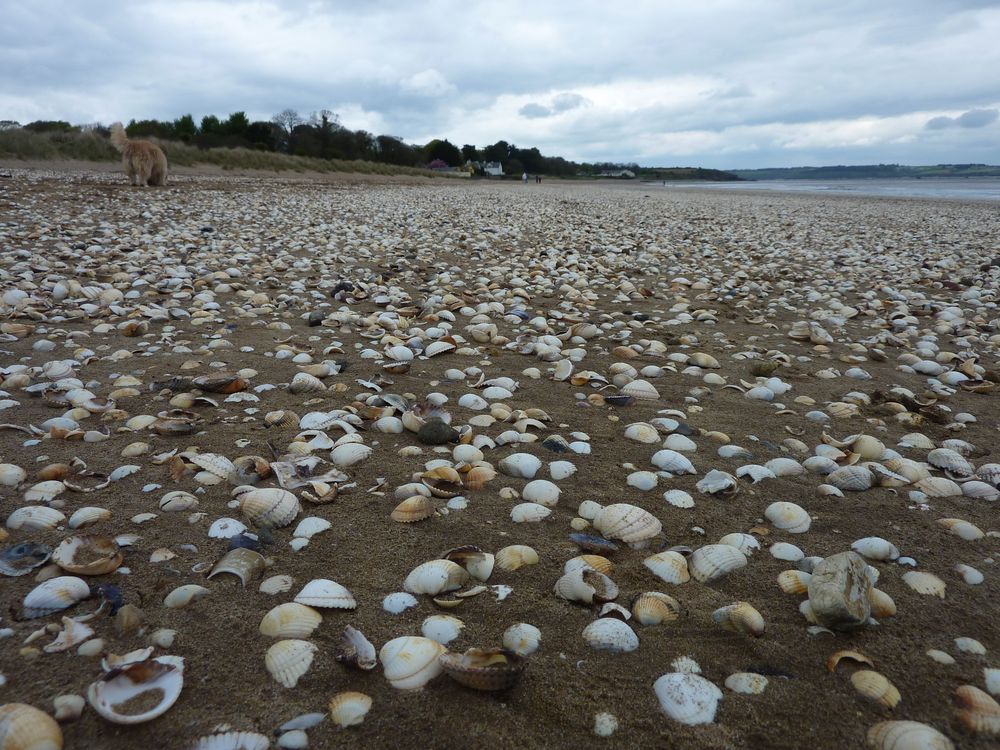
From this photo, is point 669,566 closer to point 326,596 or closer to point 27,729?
point 326,596

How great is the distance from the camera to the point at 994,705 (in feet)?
4.19

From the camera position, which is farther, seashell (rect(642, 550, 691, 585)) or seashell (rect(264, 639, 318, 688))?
seashell (rect(642, 550, 691, 585))

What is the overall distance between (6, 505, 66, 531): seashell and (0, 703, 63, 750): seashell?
810 millimetres

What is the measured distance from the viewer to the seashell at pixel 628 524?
1.92m

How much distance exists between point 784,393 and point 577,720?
2.59 meters

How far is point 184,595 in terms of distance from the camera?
5.13ft

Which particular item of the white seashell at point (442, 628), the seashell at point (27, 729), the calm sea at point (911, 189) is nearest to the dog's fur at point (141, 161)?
the seashell at point (27, 729)

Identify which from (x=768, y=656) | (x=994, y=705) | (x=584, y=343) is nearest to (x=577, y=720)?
(x=768, y=656)

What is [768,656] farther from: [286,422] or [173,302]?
[173,302]

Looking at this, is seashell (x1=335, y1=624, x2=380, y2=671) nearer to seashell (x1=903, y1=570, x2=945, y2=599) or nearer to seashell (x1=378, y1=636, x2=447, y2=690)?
seashell (x1=378, y1=636, x2=447, y2=690)

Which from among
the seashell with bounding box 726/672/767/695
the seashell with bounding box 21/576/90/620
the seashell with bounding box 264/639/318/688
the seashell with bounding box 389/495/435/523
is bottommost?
the seashell with bounding box 726/672/767/695

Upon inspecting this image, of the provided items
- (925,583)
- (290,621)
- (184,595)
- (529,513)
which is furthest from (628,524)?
(184,595)

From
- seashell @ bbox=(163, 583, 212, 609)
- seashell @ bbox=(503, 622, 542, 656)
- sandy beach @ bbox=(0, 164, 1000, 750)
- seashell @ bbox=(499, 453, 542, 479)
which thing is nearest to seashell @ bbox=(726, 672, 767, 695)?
sandy beach @ bbox=(0, 164, 1000, 750)

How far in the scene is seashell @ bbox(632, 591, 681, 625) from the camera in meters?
1.56
